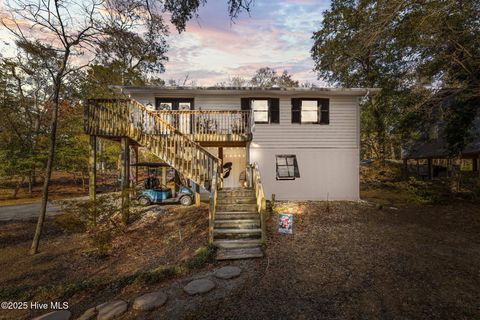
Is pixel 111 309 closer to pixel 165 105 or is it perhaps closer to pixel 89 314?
pixel 89 314

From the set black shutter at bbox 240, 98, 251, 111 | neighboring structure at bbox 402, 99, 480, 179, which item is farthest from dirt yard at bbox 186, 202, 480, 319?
neighboring structure at bbox 402, 99, 480, 179

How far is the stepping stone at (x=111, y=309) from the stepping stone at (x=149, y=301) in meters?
0.21

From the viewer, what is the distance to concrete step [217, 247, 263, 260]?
6434 millimetres

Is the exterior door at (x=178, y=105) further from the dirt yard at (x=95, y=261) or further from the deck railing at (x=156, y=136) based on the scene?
the dirt yard at (x=95, y=261)

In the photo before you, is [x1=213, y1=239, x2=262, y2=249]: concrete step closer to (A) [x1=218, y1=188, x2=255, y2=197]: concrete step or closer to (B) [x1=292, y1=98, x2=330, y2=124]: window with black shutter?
(A) [x1=218, y1=188, x2=255, y2=197]: concrete step

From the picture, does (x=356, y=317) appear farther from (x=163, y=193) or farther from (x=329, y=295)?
(x=163, y=193)

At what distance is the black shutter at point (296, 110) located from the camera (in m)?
13.0

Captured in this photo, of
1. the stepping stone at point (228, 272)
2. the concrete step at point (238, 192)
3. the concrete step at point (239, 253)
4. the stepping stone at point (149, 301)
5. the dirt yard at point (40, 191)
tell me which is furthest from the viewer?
the dirt yard at point (40, 191)

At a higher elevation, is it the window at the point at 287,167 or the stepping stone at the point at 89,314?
the window at the point at 287,167

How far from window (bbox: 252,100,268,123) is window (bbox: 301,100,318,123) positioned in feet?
6.74

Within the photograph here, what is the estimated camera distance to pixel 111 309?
4.46m

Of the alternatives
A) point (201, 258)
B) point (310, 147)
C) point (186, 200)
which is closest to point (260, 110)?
point (310, 147)

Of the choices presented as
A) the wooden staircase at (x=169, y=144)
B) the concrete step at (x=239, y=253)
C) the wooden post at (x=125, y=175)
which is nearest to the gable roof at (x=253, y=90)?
the wooden staircase at (x=169, y=144)

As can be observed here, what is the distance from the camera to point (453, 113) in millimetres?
14594
